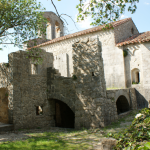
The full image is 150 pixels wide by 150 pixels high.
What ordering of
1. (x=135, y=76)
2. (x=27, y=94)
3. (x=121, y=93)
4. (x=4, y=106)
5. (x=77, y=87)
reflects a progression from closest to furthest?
1. (x=77, y=87)
2. (x=27, y=94)
3. (x=4, y=106)
4. (x=121, y=93)
5. (x=135, y=76)

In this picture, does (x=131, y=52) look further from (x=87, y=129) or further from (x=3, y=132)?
(x=3, y=132)

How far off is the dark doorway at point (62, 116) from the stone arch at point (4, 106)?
2916mm

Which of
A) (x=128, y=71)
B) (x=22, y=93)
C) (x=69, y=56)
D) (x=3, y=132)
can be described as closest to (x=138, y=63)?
(x=128, y=71)

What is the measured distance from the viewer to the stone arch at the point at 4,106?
28.7 feet

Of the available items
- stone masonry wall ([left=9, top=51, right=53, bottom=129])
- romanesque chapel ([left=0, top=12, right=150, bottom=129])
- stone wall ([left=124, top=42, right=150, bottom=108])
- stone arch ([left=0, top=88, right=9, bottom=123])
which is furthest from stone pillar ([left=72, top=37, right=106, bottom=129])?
stone wall ([left=124, top=42, right=150, bottom=108])

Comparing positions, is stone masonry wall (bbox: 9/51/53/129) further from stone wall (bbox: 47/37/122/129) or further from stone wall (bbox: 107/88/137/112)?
stone wall (bbox: 107/88/137/112)

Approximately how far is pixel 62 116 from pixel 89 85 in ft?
14.5

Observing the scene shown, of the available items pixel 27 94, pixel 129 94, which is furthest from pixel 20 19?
pixel 129 94

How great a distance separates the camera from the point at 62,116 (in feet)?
35.7

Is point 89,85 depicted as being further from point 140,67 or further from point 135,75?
point 135,75

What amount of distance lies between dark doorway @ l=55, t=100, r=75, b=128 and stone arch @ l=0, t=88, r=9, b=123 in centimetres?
292

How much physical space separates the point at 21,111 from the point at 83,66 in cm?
380

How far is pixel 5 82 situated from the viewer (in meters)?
8.60

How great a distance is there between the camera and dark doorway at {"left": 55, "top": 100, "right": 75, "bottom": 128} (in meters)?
10.6
